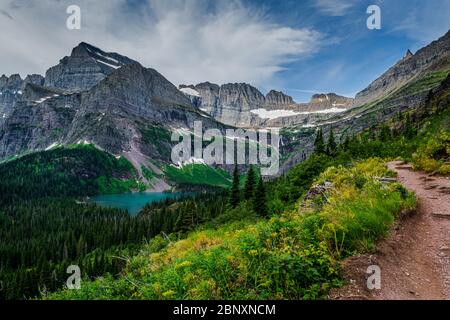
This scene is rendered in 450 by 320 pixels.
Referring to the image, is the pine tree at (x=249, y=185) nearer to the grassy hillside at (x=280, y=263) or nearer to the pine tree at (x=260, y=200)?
the pine tree at (x=260, y=200)

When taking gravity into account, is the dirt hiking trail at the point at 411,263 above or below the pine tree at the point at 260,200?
above

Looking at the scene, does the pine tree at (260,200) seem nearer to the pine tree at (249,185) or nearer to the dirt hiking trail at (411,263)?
the pine tree at (249,185)

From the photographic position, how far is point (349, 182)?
48.4 ft

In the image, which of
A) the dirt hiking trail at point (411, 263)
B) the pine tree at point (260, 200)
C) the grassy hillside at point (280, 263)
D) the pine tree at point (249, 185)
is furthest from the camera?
the pine tree at point (249, 185)

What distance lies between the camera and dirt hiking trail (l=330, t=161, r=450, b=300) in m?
6.12

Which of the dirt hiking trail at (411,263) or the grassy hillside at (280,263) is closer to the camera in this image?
the dirt hiking trail at (411,263)

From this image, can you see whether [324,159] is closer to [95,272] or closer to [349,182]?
[349,182]

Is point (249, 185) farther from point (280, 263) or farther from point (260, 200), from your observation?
point (280, 263)

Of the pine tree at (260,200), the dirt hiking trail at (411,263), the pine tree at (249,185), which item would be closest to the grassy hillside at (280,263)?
the dirt hiking trail at (411,263)

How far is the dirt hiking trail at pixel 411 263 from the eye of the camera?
612 cm

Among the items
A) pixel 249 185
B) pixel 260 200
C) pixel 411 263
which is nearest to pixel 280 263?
pixel 411 263

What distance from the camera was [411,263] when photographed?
7406 mm

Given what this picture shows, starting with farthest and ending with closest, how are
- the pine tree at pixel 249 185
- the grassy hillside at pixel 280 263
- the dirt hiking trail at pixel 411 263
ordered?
1. the pine tree at pixel 249 185
2. the grassy hillside at pixel 280 263
3. the dirt hiking trail at pixel 411 263
